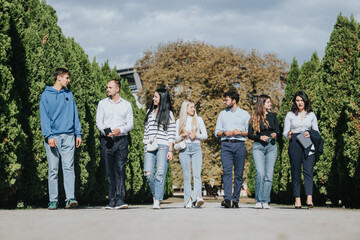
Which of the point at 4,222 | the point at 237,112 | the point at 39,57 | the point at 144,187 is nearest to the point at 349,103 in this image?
the point at 237,112

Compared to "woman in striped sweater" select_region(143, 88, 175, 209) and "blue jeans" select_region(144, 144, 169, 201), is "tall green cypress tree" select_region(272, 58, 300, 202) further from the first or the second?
"blue jeans" select_region(144, 144, 169, 201)

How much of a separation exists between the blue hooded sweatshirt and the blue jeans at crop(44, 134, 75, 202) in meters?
0.14

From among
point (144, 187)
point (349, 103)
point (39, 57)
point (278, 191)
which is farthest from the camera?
point (144, 187)

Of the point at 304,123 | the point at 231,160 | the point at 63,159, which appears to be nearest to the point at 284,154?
the point at 304,123

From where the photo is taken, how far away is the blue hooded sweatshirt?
7566 millimetres

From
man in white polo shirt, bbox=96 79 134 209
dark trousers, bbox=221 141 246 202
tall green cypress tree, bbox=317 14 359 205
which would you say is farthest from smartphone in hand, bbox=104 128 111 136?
tall green cypress tree, bbox=317 14 359 205

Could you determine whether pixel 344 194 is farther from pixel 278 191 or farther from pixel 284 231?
pixel 284 231

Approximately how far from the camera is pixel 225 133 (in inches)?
359

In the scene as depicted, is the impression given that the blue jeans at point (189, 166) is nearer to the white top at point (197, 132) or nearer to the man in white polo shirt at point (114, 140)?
the white top at point (197, 132)

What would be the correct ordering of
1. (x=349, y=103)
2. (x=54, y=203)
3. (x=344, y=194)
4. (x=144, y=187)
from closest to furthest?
(x=54, y=203) < (x=349, y=103) < (x=344, y=194) < (x=144, y=187)

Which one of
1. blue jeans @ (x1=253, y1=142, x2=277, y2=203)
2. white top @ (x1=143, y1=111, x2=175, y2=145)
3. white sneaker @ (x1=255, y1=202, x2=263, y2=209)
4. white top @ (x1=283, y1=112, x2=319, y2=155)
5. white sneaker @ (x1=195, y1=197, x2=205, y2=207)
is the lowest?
white sneaker @ (x1=255, y1=202, x2=263, y2=209)

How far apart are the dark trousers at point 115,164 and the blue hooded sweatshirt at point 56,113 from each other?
0.71 m

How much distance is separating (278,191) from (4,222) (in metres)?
11.6

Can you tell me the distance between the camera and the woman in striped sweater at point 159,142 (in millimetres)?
7945
